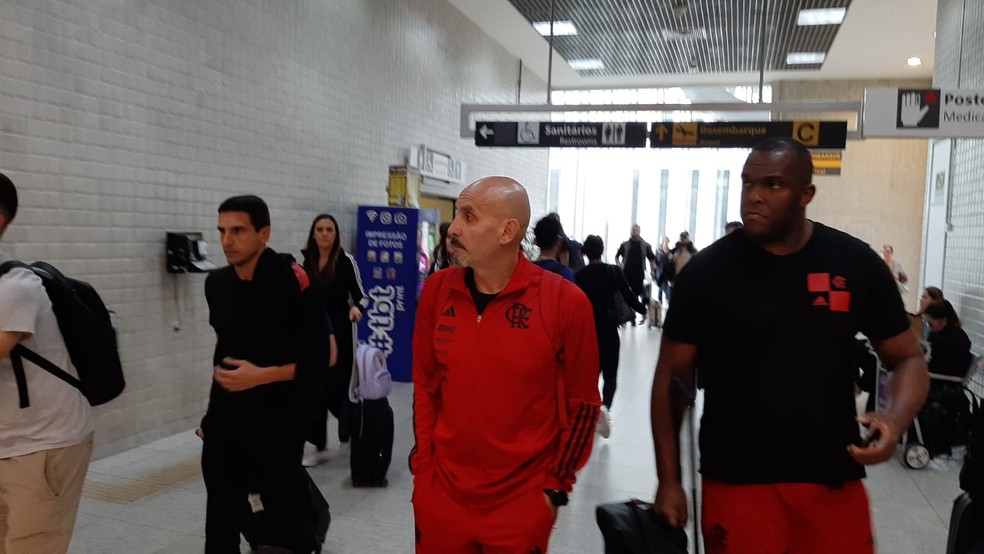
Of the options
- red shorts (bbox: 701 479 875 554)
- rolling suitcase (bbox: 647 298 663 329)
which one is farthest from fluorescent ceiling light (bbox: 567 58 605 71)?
red shorts (bbox: 701 479 875 554)

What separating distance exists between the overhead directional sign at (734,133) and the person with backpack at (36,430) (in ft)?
24.7

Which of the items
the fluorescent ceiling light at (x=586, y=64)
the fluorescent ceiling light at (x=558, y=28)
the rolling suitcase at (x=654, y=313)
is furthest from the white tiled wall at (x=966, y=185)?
the fluorescent ceiling light at (x=586, y=64)

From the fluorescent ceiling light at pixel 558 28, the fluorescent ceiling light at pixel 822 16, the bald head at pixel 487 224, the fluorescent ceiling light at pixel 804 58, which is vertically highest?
the fluorescent ceiling light at pixel 804 58

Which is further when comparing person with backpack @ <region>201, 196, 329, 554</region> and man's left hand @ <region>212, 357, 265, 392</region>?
person with backpack @ <region>201, 196, 329, 554</region>

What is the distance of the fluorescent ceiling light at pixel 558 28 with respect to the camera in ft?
39.3

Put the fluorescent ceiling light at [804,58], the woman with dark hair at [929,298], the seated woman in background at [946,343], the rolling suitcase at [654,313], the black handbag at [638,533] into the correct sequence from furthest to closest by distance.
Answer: the rolling suitcase at [654,313] → the fluorescent ceiling light at [804,58] → the woman with dark hair at [929,298] → the seated woman in background at [946,343] → the black handbag at [638,533]

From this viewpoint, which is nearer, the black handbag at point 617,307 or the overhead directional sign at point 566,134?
the black handbag at point 617,307

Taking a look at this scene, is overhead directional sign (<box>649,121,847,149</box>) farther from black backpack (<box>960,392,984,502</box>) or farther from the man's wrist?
the man's wrist

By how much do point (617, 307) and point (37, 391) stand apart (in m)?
4.23

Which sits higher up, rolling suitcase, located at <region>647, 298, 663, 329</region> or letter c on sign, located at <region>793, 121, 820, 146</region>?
letter c on sign, located at <region>793, 121, 820, 146</region>

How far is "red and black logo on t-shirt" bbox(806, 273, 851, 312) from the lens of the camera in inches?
70.9

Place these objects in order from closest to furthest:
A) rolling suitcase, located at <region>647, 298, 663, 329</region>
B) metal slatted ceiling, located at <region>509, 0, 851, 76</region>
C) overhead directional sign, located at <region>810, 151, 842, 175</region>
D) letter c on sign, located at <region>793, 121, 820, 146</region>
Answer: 1. letter c on sign, located at <region>793, 121, 820, 146</region>
2. metal slatted ceiling, located at <region>509, 0, 851, 76</region>
3. overhead directional sign, located at <region>810, 151, 842, 175</region>
4. rolling suitcase, located at <region>647, 298, 663, 329</region>

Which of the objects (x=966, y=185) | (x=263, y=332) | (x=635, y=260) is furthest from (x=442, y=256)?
(x=635, y=260)

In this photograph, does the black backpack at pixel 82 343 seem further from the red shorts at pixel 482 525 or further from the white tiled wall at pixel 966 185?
the white tiled wall at pixel 966 185
